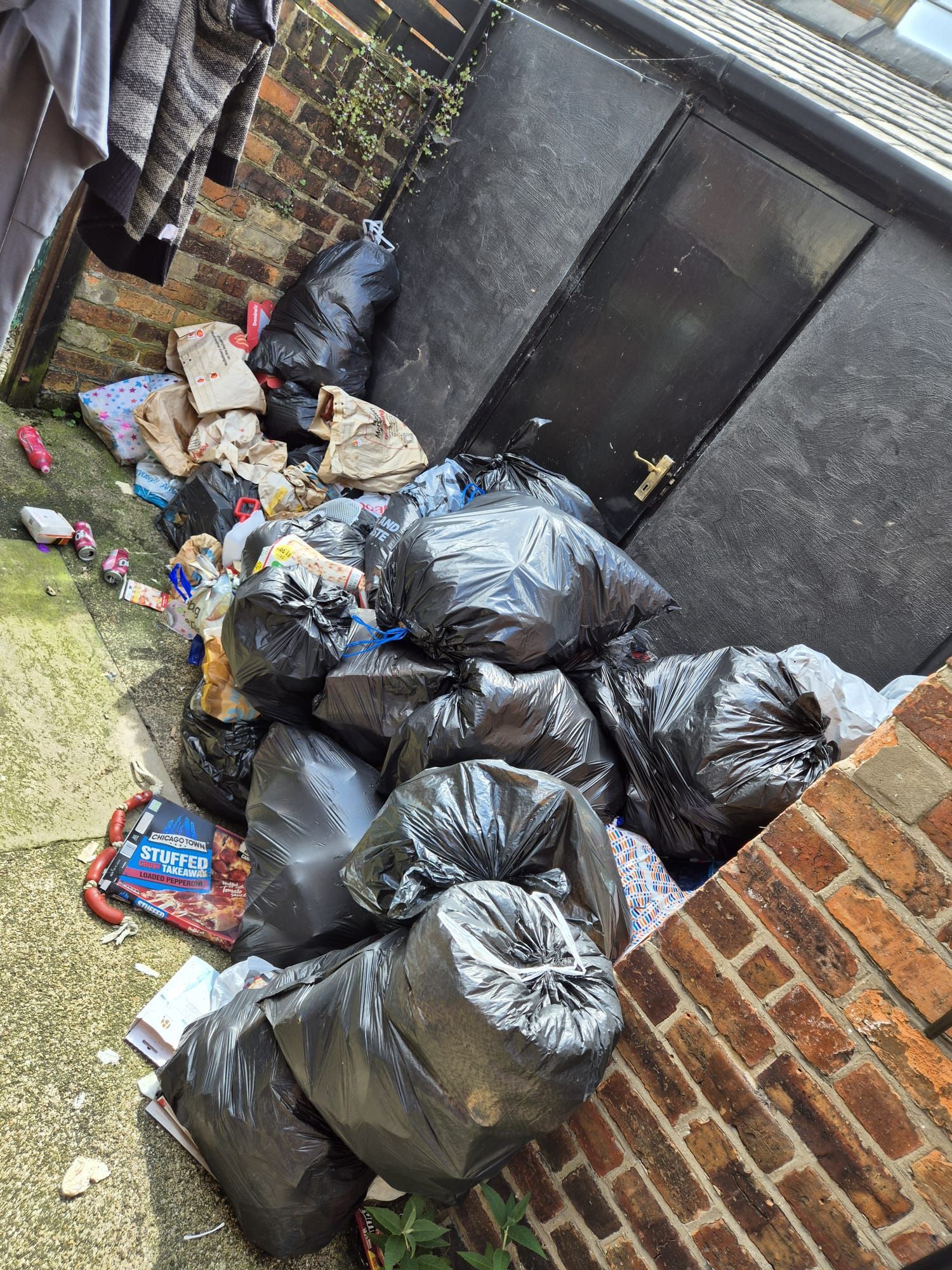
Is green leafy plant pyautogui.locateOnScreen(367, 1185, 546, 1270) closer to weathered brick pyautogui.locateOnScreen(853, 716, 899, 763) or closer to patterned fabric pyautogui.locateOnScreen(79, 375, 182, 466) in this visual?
weathered brick pyautogui.locateOnScreen(853, 716, 899, 763)

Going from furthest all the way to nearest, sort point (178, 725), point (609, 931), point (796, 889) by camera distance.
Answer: point (178, 725)
point (609, 931)
point (796, 889)

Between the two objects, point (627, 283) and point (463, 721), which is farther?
point (627, 283)

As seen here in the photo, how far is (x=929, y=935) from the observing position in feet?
3.89

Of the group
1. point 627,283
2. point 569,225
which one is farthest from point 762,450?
point 569,225

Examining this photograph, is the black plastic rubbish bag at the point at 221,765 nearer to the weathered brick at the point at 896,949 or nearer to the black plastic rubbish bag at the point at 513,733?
the black plastic rubbish bag at the point at 513,733

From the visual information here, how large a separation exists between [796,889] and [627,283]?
8.80ft

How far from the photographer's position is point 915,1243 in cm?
115

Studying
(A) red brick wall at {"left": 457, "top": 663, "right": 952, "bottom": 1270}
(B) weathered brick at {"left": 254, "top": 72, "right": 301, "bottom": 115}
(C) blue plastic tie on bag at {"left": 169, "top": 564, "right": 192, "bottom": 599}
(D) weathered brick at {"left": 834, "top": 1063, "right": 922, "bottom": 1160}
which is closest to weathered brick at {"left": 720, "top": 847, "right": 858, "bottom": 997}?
(A) red brick wall at {"left": 457, "top": 663, "right": 952, "bottom": 1270}

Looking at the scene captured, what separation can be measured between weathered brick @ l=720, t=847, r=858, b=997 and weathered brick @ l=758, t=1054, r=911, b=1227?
0.16 m

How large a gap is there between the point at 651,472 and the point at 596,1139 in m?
2.37

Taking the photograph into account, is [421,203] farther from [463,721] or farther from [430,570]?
[463,721]

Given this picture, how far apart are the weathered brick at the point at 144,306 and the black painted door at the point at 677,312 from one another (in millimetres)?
1516

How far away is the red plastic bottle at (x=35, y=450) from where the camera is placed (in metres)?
3.05

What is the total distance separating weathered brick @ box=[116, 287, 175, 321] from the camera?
3.35 m
